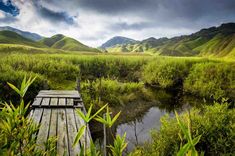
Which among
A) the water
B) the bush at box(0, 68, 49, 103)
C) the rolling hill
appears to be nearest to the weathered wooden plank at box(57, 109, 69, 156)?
the water

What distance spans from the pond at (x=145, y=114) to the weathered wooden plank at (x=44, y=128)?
2.85 m

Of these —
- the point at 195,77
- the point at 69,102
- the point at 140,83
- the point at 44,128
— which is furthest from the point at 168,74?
the point at 44,128

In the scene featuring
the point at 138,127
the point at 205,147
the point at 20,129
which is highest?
the point at 20,129

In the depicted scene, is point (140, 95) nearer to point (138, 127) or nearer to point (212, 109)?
point (138, 127)

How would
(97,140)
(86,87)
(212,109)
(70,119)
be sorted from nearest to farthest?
(70,119) < (212,109) < (97,140) < (86,87)

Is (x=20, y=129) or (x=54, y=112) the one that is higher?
(x=20, y=129)

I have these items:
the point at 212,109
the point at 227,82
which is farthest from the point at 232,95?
the point at 212,109

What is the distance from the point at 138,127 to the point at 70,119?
16.1 ft

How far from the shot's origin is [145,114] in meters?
11.6

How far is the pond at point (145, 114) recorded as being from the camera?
28.6 ft

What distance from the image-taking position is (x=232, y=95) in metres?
13.6

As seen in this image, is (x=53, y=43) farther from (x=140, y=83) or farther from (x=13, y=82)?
(x=13, y=82)

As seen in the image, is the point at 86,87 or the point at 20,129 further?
the point at 86,87

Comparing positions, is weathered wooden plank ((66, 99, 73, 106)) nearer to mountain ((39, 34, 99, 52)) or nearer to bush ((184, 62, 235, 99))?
bush ((184, 62, 235, 99))
